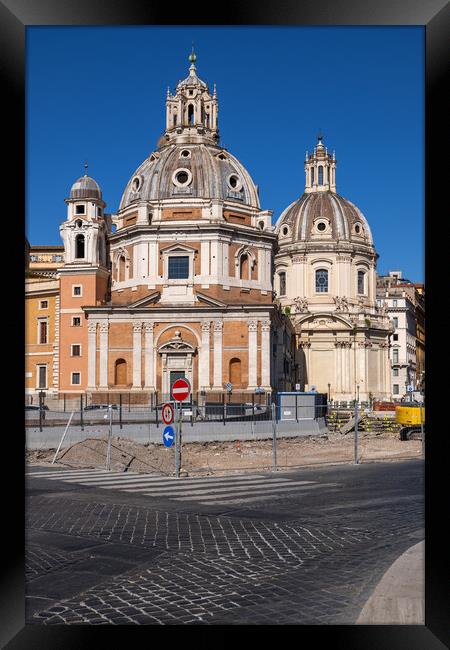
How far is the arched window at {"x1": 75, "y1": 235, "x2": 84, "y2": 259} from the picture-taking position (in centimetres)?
5162

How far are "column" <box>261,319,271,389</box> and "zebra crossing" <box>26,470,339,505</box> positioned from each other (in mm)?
29244

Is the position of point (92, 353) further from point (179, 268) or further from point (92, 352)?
point (179, 268)

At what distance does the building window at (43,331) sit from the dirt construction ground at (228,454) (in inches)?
893

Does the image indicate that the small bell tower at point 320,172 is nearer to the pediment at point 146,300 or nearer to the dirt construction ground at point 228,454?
the pediment at point 146,300

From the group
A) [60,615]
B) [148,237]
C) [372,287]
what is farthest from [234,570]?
[372,287]

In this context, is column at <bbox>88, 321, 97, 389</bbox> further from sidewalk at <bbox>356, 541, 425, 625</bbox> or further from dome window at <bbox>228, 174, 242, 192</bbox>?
sidewalk at <bbox>356, 541, 425, 625</bbox>

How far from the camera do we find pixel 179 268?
4975 cm

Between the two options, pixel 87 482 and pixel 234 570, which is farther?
pixel 87 482

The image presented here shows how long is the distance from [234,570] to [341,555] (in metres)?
1.41

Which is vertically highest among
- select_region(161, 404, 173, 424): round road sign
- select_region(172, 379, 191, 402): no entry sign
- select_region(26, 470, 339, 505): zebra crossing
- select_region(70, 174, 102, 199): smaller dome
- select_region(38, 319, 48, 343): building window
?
select_region(70, 174, 102, 199): smaller dome

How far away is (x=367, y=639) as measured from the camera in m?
4.85

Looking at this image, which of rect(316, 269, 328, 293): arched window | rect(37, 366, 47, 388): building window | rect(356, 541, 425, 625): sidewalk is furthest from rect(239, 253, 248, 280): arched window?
rect(356, 541, 425, 625): sidewalk

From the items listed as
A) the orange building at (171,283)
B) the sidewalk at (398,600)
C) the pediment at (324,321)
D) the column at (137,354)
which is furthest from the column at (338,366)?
the sidewalk at (398,600)
